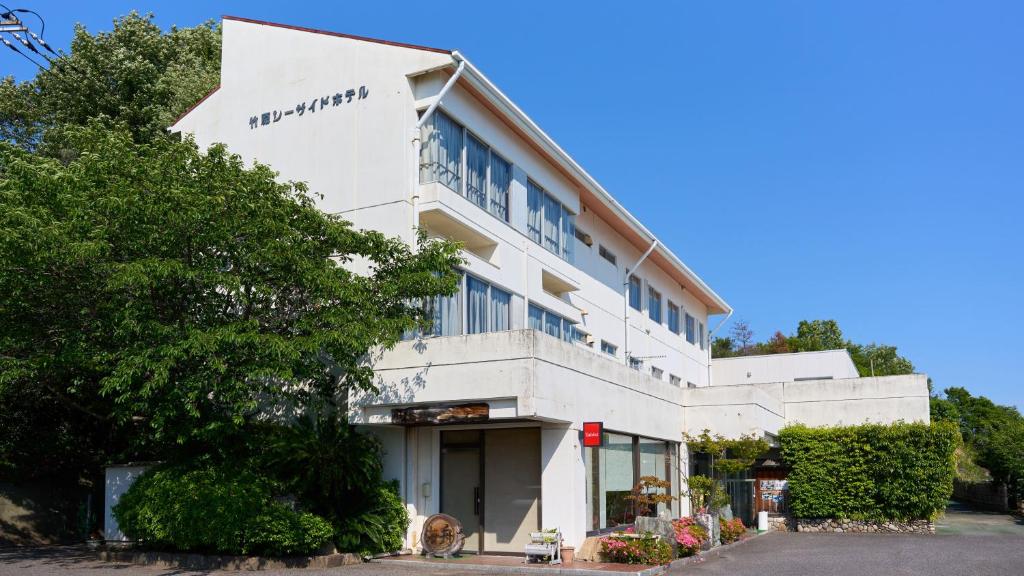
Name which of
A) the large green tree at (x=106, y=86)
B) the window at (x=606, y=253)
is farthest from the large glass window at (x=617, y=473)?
the large green tree at (x=106, y=86)

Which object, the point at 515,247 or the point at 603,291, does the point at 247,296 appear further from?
the point at 603,291

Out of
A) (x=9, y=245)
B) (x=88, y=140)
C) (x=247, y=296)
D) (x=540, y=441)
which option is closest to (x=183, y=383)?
(x=247, y=296)

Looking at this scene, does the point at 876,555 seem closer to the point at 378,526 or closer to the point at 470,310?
the point at 470,310

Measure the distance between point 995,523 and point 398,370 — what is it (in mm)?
24848

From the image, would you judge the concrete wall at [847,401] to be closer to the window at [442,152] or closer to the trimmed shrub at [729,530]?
the trimmed shrub at [729,530]

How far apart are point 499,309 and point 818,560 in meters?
8.41

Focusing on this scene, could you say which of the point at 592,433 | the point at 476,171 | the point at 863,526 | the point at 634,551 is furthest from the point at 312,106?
the point at 863,526

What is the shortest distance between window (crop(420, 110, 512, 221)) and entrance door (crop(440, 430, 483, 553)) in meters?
5.27

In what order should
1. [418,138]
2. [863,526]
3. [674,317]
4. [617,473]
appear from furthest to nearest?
[674,317]
[863,526]
[617,473]
[418,138]

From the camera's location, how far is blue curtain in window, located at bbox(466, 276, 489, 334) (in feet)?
63.1

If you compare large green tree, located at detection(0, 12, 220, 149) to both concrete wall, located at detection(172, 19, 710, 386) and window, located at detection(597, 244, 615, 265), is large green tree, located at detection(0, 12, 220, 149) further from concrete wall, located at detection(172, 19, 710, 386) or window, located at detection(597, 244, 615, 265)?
window, located at detection(597, 244, 615, 265)

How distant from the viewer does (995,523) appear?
31.8 m

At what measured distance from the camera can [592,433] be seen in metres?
17.1

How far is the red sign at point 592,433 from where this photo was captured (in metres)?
16.9
